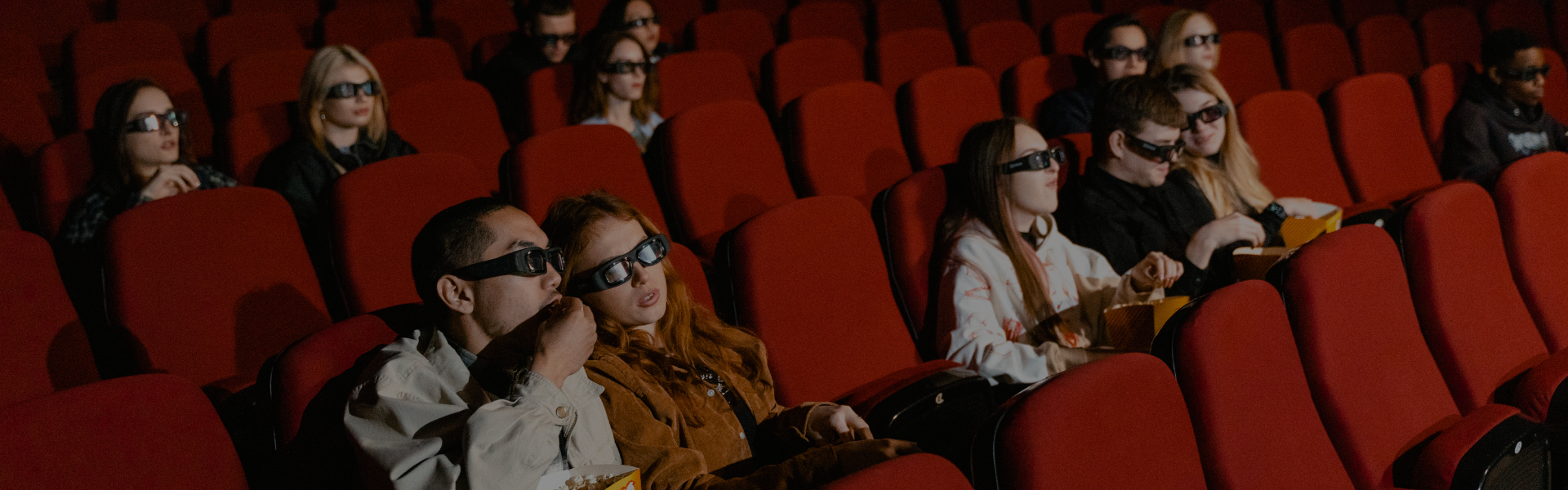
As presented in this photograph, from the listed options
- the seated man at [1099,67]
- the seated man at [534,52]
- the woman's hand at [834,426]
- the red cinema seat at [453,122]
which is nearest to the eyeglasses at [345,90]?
the red cinema seat at [453,122]

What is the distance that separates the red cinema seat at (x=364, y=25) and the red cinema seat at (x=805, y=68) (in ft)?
2.16

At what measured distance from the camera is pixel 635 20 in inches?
74.4

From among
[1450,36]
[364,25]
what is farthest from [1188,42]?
[364,25]

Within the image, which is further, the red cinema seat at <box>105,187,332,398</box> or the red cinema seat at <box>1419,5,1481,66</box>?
the red cinema seat at <box>1419,5,1481,66</box>

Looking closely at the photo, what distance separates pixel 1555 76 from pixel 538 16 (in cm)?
186

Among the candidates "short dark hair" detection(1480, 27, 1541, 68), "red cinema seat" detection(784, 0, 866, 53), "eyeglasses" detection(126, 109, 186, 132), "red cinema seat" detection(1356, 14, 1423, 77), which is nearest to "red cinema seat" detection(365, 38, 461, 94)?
"eyeglasses" detection(126, 109, 186, 132)

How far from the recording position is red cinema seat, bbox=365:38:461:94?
68.4 inches

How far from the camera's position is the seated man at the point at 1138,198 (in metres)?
1.22

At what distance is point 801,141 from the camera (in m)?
1.47

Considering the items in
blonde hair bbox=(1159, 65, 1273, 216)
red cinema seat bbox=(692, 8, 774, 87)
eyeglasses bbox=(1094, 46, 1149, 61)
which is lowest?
blonde hair bbox=(1159, 65, 1273, 216)

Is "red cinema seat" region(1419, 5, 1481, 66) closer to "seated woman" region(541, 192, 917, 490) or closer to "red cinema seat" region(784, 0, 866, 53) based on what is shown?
"red cinema seat" region(784, 0, 866, 53)

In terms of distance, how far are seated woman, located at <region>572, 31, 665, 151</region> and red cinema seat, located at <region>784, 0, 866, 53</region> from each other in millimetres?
630

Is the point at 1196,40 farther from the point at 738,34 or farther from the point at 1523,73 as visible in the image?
the point at 738,34

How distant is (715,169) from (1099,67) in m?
0.79
